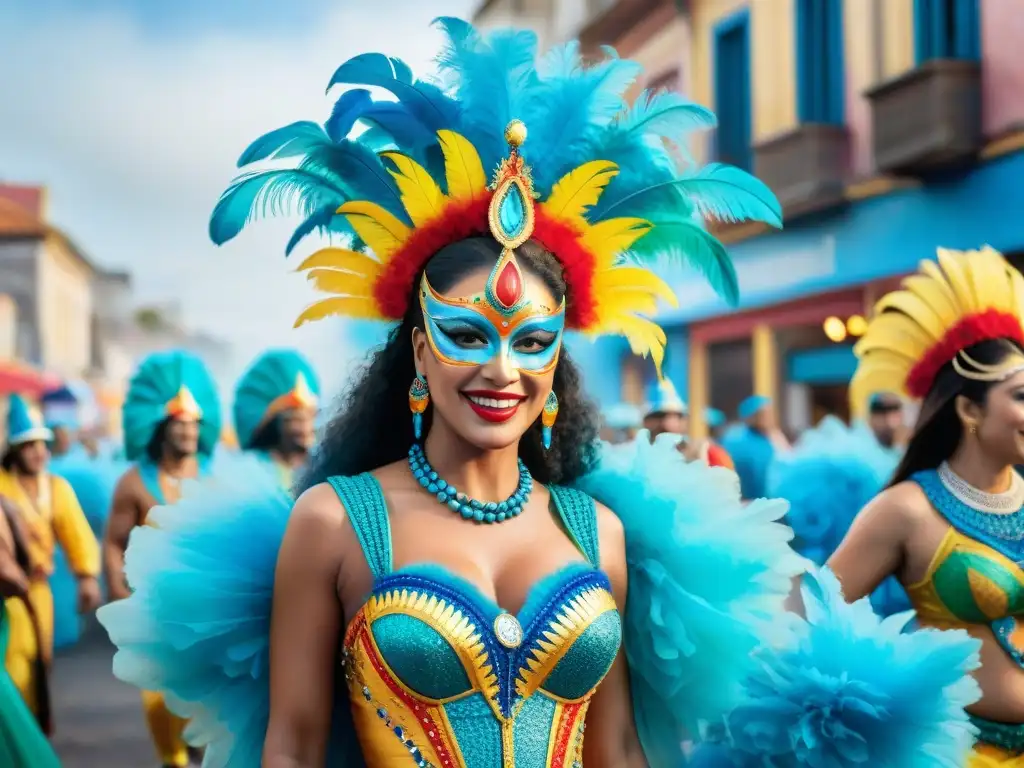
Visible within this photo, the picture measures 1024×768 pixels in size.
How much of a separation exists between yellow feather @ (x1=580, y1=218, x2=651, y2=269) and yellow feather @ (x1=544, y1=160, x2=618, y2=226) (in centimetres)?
3

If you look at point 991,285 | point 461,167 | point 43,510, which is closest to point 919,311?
point 991,285

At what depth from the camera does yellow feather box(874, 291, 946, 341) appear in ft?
14.2

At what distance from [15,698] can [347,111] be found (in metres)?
3.13

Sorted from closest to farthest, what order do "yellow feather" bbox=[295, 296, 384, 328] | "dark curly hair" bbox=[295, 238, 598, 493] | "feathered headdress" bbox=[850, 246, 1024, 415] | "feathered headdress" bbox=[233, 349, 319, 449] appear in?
"dark curly hair" bbox=[295, 238, 598, 493]
"yellow feather" bbox=[295, 296, 384, 328]
"feathered headdress" bbox=[850, 246, 1024, 415]
"feathered headdress" bbox=[233, 349, 319, 449]

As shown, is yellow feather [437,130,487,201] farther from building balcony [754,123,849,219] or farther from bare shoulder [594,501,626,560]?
building balcony [754,123,849,219]

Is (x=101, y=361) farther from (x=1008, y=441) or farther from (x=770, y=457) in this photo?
(x=1008, y=441)

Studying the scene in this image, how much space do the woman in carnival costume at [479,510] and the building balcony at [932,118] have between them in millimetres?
10053

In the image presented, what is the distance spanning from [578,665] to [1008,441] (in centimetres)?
192

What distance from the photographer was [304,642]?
8.79 ft

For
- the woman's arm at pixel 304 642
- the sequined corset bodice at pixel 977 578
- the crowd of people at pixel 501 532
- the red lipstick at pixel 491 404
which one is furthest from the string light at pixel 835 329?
the woman's arm at pixel 304 642

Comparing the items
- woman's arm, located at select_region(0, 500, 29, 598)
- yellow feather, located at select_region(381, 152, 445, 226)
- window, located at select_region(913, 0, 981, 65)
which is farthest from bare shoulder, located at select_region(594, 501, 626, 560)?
window, located at select_region(913, 0, 981, 65)

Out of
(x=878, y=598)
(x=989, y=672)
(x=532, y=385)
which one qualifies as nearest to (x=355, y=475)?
(x=532, y=385)

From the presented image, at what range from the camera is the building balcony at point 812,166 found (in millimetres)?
14914

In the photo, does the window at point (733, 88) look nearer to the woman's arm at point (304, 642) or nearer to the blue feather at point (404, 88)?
the blue feather at point (404, 88)
